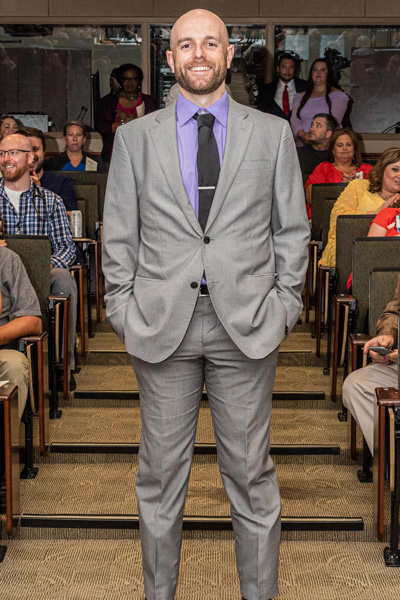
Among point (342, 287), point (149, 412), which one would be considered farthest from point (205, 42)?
point (342, 287)

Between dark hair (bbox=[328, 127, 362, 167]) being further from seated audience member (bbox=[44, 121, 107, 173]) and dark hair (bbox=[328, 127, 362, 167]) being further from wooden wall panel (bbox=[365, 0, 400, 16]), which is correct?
wooden wall panel (bbox=[365, 0, 400, 16])

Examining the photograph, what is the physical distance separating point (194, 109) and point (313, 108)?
5008 mm

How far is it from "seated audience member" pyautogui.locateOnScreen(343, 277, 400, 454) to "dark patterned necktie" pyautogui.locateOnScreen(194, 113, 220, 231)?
1.05 meters

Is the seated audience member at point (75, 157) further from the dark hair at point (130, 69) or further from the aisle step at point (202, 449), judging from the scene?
the aisle step at point (202, 449)

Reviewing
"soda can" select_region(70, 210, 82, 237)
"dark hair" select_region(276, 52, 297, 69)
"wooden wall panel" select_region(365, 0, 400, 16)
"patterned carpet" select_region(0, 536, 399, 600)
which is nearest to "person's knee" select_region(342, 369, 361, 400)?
"patterned carpet" select_region(0, 536, 399, 600)

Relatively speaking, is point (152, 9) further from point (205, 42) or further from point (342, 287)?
point (205, 42)

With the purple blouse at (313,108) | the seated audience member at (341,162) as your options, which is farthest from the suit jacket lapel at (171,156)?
the purple blouse at (313,108)

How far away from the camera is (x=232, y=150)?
1811mm

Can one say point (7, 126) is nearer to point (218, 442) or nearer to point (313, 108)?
point (313, 108)

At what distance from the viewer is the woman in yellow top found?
13.4ft

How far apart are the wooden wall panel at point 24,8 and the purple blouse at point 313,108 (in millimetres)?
2657

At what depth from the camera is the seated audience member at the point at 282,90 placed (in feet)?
23.1

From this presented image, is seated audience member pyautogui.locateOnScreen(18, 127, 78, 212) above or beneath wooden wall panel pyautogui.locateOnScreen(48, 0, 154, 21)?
beneath

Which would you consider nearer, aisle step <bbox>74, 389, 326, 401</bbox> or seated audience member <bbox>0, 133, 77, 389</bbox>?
aisle step <bbox>74, 389, 326, 401</bbox>
